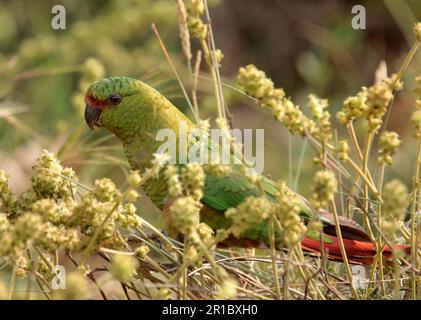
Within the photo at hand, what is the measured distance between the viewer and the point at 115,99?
5.59ft

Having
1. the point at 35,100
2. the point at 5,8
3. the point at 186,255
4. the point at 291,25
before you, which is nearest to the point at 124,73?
the point at 35,100

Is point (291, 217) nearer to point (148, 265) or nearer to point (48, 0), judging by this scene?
point (148, 265)

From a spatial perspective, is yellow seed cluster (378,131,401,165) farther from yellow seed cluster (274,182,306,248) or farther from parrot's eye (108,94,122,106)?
parrot's eye (108,94,122,106)

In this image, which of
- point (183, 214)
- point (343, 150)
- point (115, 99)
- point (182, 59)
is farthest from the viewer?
point (182, 59)

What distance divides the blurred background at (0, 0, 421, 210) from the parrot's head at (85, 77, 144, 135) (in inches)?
17.0

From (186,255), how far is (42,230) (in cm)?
20

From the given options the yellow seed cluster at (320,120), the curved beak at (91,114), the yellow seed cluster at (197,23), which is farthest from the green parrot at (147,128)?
the yellow seed cluster at (320,120)

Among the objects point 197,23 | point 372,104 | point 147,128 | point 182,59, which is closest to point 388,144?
point 372,104

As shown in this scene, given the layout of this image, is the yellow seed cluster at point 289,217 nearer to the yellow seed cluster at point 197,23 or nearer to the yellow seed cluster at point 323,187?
the yellow seed cluster at point 323,187

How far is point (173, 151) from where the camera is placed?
5.26ft

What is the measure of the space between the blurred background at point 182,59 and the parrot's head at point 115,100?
1.42ft

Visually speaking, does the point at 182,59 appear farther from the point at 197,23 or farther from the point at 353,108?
the point at 353,108

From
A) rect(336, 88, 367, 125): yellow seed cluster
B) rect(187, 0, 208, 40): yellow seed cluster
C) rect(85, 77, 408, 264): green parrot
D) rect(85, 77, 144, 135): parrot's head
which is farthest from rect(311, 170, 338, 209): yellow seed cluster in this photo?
rect(85, 77, 144, 135): parrot's head

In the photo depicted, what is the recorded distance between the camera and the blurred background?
2.80 meters
